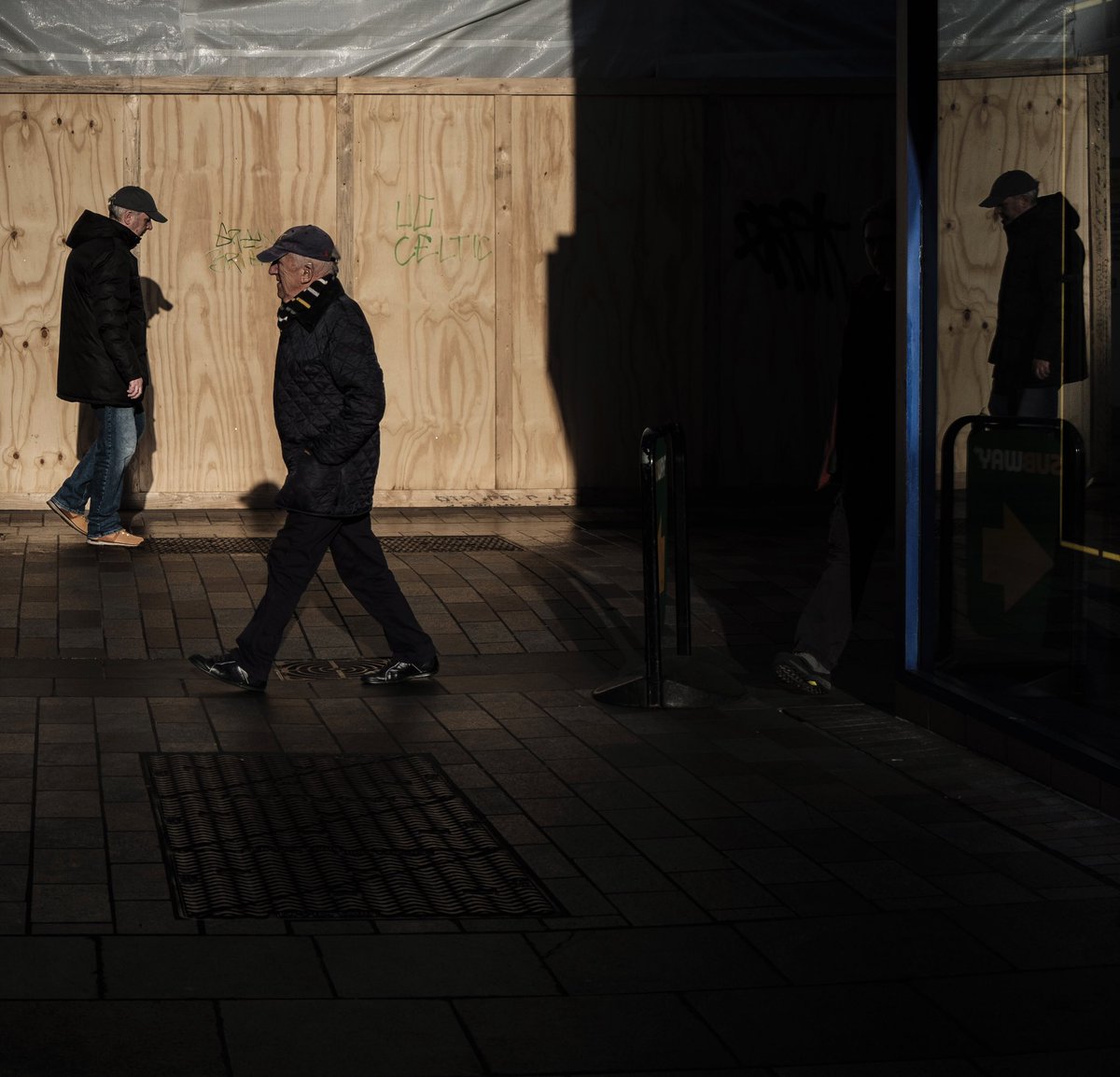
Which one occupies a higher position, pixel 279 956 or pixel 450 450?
pixel 450 450

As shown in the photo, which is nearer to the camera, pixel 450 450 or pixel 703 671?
pixel 703 671

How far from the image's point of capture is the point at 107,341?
10.7 meters

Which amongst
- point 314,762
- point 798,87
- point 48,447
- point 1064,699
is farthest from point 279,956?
point 798,87

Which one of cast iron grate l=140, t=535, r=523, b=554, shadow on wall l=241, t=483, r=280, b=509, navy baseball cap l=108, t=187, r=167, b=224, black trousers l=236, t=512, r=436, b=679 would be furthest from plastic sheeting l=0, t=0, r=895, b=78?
black trousers l=236, t=512, r=436, b=679

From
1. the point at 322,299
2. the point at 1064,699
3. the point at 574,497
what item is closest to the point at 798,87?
the point at 574,497

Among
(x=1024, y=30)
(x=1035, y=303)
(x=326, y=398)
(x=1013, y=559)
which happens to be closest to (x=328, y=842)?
(x=326, y=398)

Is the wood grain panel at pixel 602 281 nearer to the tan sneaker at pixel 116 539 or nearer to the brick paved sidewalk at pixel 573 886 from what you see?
the tan sneaker at pixel 116 539

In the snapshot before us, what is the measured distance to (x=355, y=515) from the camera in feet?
24.8

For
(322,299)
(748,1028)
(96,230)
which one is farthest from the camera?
(96,230)

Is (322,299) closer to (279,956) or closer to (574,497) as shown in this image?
(279,956)

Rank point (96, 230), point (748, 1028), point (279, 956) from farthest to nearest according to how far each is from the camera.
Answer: point (96, 230)
point (279, 956)
point (748, 1028)

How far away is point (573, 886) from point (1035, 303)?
96.9 inches

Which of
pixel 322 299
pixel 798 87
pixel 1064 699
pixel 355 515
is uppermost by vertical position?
pixel 798 87

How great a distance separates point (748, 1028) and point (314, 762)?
8.65ft
